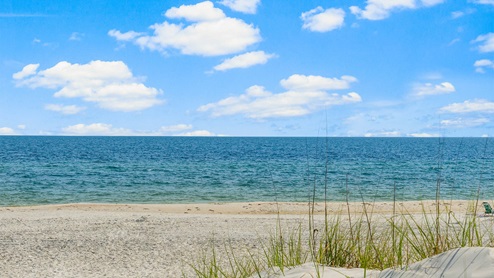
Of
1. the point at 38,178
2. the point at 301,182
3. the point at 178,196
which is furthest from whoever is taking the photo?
the point at 38,178

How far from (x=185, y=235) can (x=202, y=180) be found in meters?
25.5

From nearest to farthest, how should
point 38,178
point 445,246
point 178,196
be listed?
point 445,246 → point 178,196 → point 38,178

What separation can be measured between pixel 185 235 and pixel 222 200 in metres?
14.7

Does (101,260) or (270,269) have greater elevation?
(270,269)

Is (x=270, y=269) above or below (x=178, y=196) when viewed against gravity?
above

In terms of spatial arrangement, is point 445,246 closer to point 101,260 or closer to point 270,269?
point 270,269

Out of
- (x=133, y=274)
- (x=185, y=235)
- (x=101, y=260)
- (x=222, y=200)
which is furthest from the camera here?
(x=222, y=200)

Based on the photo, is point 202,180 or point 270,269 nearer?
point 270,269

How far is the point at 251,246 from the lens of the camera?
10.8m

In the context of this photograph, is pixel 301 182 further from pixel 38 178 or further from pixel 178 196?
pixel 38 178

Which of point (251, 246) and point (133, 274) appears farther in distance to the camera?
point (251, 246)

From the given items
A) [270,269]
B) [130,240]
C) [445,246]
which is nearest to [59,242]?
[130,240]

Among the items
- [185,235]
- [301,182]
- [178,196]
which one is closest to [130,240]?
[185,235]

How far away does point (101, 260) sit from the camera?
999cm
